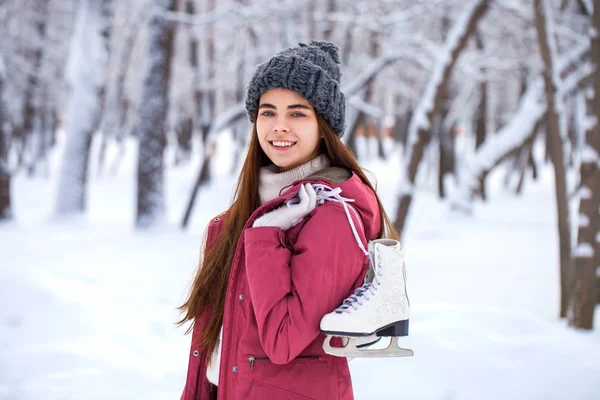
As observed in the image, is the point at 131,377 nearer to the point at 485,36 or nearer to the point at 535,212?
the point at 535,212

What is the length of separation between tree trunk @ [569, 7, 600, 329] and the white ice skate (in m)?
3.36

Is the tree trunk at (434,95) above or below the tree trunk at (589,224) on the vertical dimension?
above

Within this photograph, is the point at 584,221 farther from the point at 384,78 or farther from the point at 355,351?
the point at 384,78

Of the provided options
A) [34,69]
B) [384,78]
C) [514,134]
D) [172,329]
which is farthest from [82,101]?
[384,78]

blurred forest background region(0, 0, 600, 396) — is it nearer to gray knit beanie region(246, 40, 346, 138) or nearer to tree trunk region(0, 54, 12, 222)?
tree trunk region(0, 54, 12, 222)

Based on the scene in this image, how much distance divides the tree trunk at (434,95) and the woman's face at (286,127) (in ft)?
16.1

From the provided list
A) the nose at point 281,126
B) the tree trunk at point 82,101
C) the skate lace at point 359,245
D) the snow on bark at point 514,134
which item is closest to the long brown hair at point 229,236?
the nose at point 281,126

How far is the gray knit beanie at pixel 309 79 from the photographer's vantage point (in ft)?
5.24

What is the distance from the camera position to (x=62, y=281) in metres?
4.71

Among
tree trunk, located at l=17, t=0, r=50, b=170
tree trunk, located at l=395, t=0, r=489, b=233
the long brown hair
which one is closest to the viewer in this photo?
the long brown hair

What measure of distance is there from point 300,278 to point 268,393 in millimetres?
354

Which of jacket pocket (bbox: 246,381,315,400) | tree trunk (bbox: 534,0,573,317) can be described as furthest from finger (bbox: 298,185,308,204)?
tree trunk (bbox: 534,0,573,317)

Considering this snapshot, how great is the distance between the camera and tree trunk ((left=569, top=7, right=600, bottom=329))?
420 centimetres

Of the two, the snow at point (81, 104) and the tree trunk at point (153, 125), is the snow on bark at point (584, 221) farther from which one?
the snow at point (81, 104)
